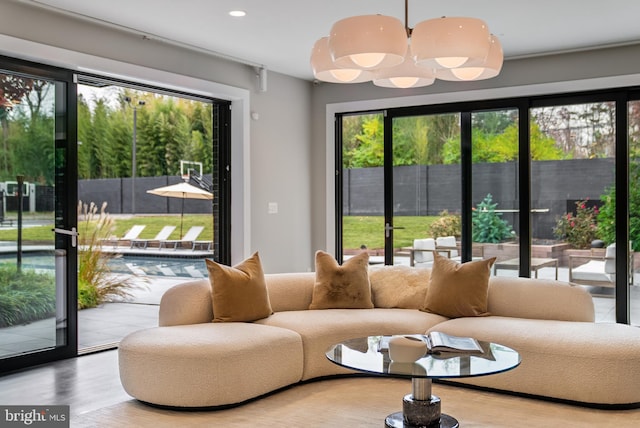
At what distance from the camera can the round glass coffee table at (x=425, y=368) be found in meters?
2.94

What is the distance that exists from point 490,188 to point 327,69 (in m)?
3.23

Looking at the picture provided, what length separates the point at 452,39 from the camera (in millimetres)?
3143

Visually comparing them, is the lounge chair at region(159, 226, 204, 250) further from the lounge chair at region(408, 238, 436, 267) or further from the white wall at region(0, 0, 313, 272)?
the lounge chair at region(408, 238, 436, 267)

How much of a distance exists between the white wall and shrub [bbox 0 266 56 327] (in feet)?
5.09

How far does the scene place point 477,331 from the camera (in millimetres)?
4039

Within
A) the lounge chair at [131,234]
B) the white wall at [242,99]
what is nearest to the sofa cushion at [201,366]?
the white wall at [242,99]

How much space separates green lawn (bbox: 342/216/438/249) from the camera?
677cm

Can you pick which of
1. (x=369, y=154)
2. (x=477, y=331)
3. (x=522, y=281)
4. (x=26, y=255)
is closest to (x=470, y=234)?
(x=369, y=154)

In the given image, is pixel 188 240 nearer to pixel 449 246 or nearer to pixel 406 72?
pixel 449 246

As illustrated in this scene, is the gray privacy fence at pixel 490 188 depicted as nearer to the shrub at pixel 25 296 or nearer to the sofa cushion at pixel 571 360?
the sofa cushion at pixel 571 360

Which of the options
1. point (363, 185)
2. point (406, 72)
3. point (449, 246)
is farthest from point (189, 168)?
point (406, 72)

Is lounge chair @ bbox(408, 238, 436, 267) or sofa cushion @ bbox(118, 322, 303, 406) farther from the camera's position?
lounge chair @ bbox(408, 238, 436, 267)

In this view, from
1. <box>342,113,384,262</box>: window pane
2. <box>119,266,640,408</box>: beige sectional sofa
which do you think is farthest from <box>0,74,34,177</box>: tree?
<box>342,113,384,262</box>: window pane

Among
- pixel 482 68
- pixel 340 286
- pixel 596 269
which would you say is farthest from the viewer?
pixel 596 269
